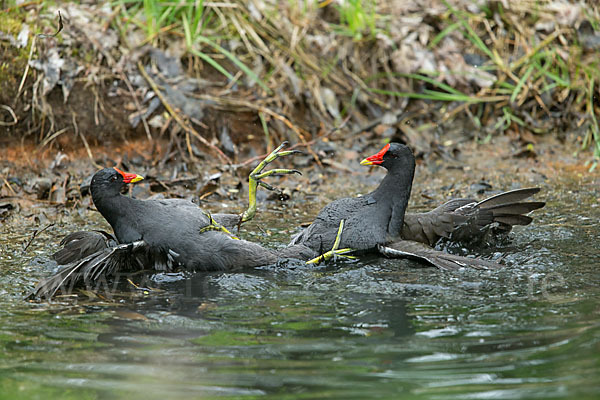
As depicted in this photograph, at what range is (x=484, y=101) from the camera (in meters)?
8.13

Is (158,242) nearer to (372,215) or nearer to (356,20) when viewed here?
(372,215)

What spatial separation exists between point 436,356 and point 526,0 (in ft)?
21.6

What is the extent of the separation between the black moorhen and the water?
218 millimetres

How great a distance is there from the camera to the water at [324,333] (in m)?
2.83

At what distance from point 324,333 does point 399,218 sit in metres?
1.95

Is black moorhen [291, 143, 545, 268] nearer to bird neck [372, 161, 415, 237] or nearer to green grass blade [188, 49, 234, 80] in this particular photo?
bird neck [372, 161, 415, 237]

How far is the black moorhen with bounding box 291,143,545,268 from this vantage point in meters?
5.13

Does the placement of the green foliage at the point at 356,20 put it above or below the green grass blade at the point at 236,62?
above

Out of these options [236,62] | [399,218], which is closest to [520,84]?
[236,62]

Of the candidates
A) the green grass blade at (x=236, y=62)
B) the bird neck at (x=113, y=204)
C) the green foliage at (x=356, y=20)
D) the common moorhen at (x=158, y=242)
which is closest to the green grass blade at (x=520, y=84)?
the green foliage at (x=356, y=20)

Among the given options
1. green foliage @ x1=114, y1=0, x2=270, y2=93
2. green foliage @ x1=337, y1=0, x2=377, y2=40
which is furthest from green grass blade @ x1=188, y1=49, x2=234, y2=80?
green foliage @ x1=337, y1=0, x2=377, y2=40

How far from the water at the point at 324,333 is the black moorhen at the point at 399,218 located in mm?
218

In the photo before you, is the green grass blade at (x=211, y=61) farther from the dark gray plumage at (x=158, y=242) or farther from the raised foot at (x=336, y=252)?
the raised foot at (x=336, y=252)

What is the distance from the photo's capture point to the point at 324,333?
3490 mm
